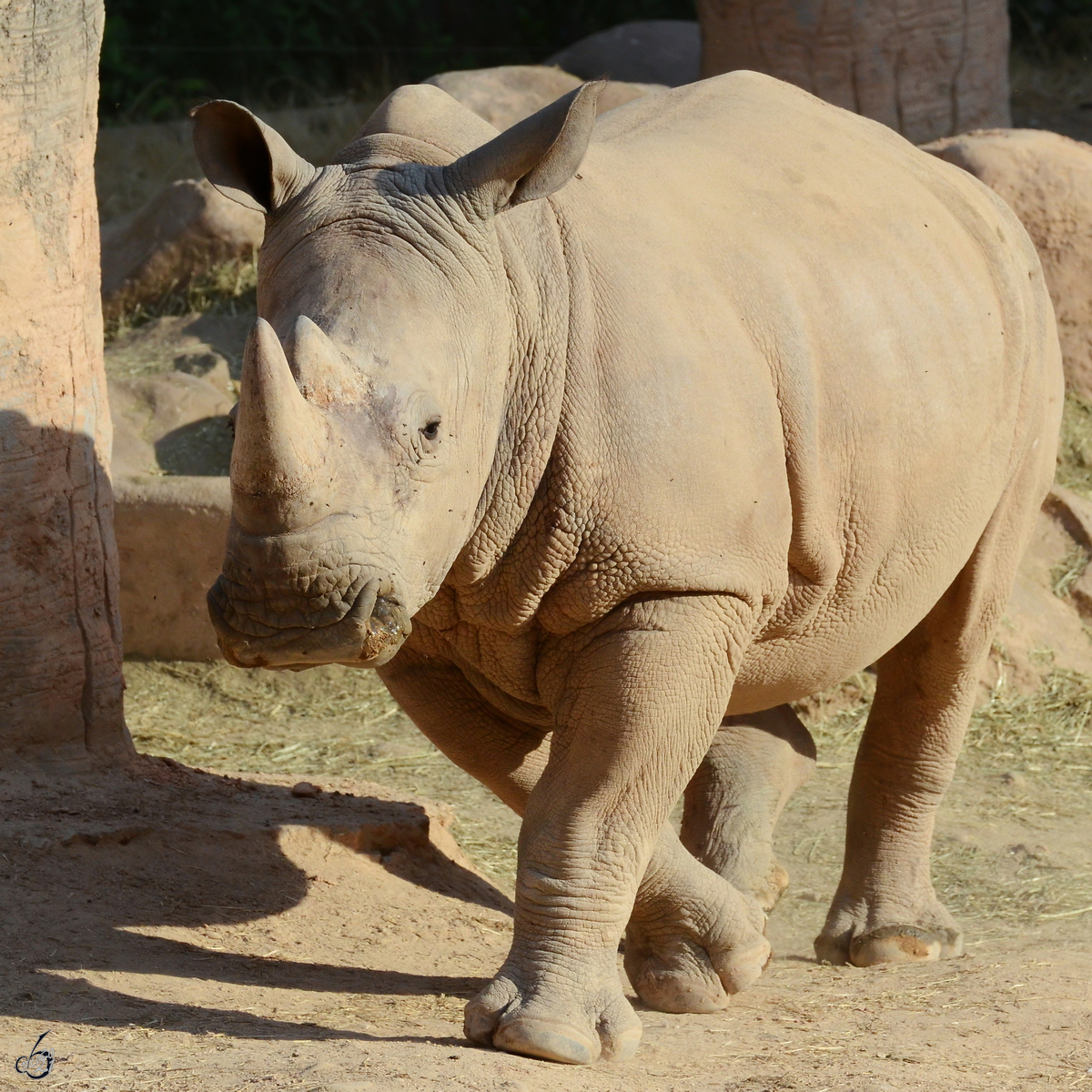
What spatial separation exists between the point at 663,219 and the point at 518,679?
113cm

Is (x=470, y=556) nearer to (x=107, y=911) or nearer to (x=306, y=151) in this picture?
(x=107, y=911)

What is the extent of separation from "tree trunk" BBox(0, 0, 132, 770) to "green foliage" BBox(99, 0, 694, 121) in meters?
8.55

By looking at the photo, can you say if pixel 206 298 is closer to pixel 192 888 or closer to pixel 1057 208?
pixel 1057 208

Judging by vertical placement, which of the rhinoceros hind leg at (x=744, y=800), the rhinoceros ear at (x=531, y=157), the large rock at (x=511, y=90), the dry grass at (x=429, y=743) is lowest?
the dry grass at (x=429, y=743)

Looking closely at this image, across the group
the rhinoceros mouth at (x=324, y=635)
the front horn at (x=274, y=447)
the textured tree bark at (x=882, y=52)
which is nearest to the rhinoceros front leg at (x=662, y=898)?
the rhinoceros mouth at (x=324, y=635)

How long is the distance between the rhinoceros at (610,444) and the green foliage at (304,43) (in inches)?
391

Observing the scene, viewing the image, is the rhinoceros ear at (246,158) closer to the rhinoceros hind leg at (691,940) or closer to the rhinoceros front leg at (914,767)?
the rhinoceros hind leg at (691,940)

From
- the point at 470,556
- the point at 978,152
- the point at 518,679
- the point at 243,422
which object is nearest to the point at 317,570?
the point at 243,422

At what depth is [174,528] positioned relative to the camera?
Answer: 7254mm

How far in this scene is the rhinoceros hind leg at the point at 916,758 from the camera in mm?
5066

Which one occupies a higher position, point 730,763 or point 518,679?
point 518,679

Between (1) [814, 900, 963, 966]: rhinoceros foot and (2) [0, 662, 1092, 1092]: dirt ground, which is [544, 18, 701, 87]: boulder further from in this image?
(1) [814, 900, 963, 966]: rhinoceros foot

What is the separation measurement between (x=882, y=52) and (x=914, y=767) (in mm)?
6193

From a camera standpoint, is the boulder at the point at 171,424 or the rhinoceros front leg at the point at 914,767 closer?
the rhinoceros front leg at the point at 914,767
